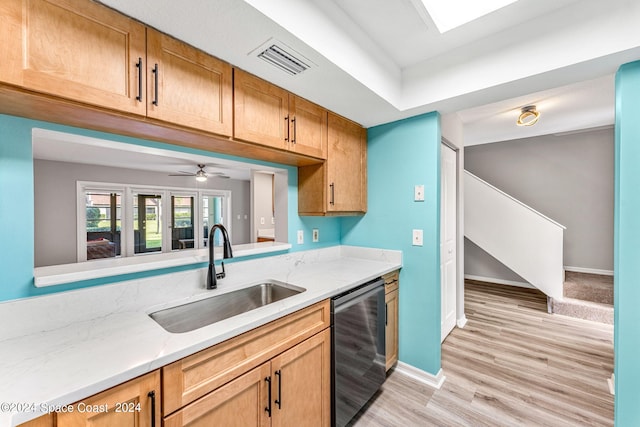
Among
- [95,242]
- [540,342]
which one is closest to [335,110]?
[540,342]

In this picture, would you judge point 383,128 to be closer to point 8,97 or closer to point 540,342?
point 8,97

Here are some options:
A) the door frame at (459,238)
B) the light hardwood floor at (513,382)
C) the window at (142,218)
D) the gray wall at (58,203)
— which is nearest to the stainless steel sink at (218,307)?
the light hardwood floor at (513,382)

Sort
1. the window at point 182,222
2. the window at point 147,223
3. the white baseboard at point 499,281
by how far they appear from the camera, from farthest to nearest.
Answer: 1. the window at point 182,222
2. the window at point 147,223
3. the white baseboard at point 499,281

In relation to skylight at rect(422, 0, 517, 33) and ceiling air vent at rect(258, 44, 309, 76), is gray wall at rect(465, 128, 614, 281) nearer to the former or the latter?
skylight at rect(422, 0, 517, 33)

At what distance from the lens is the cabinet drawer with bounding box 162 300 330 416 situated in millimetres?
925

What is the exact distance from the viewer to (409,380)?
2.15 metres

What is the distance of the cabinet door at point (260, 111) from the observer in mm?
1451

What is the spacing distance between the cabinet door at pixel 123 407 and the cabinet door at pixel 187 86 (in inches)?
40.5

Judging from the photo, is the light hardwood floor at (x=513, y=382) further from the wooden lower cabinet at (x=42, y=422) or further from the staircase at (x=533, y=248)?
the wooden lower cabinet at (x=42, y=422)

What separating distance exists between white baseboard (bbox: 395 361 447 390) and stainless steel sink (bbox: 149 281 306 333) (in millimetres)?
1334

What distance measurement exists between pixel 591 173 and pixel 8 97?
6.29 m

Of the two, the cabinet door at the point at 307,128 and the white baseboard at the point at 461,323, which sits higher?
the cabinet door at the point at 307,128

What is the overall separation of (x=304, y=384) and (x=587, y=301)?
387cm

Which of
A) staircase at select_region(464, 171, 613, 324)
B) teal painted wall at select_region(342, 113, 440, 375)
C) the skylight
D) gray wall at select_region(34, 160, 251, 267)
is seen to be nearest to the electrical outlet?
teal painted wall at select_region(342, 113, 440, 375)
